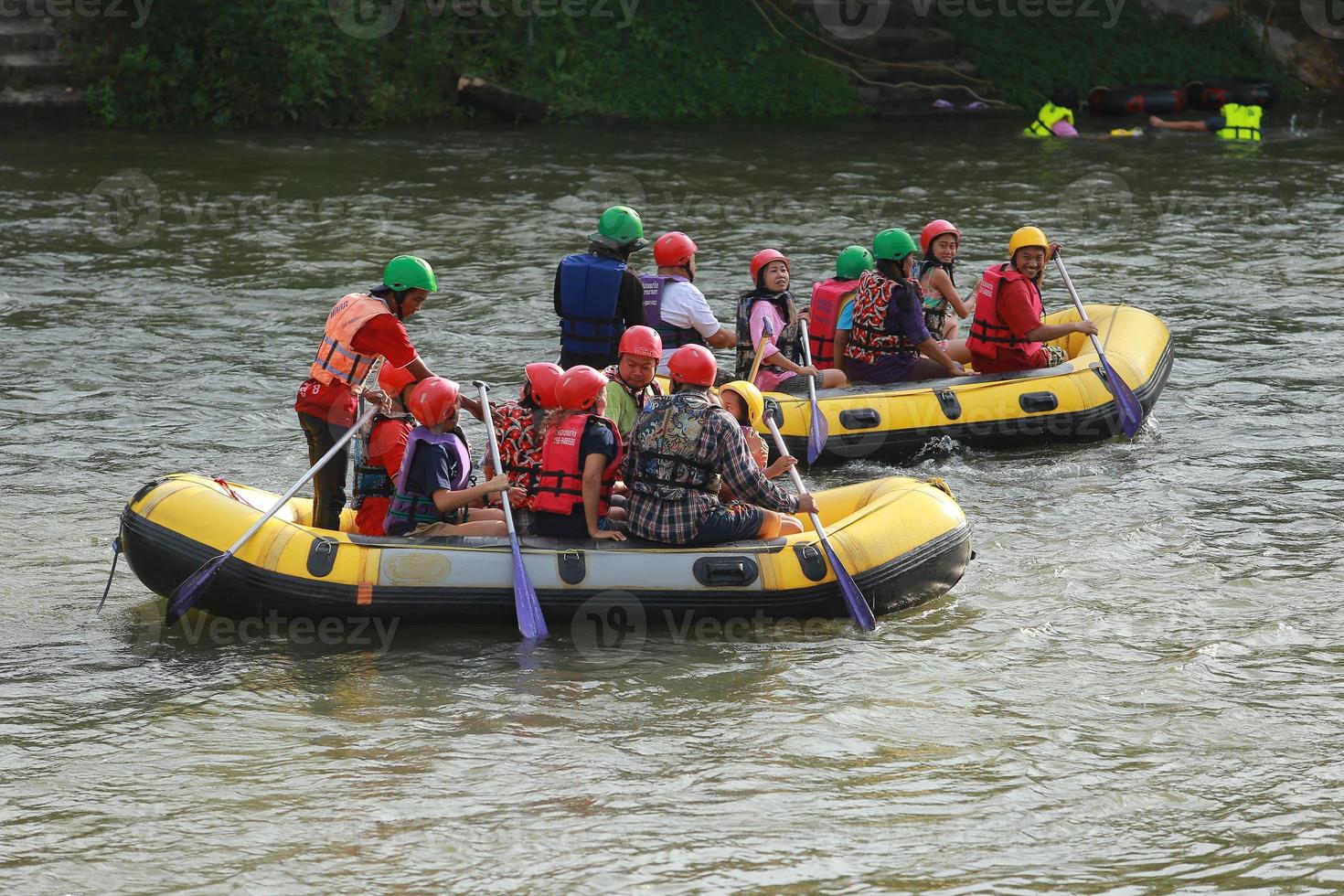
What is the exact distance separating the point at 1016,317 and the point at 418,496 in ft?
12.9

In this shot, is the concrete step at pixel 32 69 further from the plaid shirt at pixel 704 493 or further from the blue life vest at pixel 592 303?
the plaid shirt at pixel 704 493

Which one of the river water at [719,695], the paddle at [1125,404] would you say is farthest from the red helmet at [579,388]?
the paddle at [1125,404]

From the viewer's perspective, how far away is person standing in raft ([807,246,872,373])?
9.30 metres

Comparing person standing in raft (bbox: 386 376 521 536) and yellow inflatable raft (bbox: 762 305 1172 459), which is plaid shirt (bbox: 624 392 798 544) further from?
yellow inflatable raft (bbox: 762 305 1172 459)

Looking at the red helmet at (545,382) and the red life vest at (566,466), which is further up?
the red helmet at (545,382)

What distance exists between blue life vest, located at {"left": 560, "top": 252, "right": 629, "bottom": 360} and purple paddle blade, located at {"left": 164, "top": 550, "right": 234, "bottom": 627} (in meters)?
2.30

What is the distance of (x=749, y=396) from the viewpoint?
22.2ft

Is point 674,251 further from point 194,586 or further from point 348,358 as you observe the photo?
point 194,586

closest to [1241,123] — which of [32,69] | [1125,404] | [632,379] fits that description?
[1125,404]

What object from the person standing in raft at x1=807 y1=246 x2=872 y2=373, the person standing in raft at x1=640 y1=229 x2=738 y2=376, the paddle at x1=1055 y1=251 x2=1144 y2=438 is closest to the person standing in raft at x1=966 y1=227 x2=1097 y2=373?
the paddle at x1=1055 y1=251 x2=1144 y2=438

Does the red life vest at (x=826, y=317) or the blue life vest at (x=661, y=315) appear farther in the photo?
the red life vest at (x=826, y=317)

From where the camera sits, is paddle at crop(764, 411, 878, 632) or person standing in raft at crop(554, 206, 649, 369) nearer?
paddle at crop(764, 411, 878, 632)

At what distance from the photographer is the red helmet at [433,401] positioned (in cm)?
639

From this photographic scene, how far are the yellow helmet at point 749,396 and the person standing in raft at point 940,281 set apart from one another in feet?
8.65
